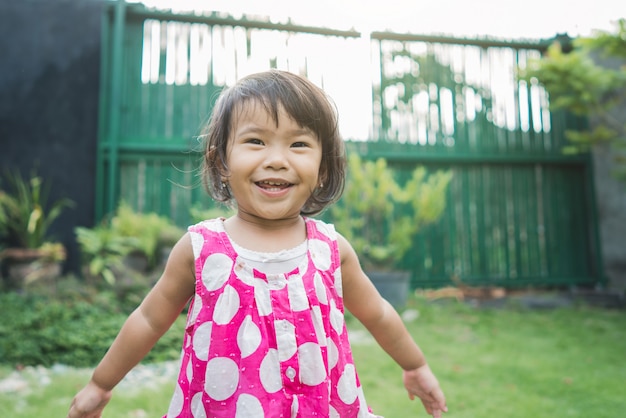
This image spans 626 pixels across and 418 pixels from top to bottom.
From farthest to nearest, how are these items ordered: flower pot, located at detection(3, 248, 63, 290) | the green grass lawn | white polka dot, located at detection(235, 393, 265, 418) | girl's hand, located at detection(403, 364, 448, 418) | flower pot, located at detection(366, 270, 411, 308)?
1. flower pot, located at detection(366, 270, 411, 308)
2. flower pot, located at detection(3, 248, 63, 290)
3. the green grass lawn
4. girl's hand, located at detection(403, 364, 448, 418)
5. white polka dot, located at detection(235, 393, 265, 418)

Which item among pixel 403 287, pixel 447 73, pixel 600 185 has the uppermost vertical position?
pixel 447 73

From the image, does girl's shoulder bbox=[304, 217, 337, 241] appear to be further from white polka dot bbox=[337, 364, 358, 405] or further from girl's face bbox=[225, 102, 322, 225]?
white polka dot bbox=[337, 364, 358, 405]

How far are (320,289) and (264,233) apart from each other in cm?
20

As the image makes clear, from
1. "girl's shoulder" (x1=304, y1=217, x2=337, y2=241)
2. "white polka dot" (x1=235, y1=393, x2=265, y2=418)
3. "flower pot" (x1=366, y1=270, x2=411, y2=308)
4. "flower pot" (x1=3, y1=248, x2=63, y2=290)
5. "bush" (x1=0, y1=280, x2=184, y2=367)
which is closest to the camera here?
"white polka dot" (x1=235, y1=393, x2=265, y2=418)

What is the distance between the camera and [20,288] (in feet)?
14.7

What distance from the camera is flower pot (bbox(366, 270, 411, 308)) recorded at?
493 centimetres

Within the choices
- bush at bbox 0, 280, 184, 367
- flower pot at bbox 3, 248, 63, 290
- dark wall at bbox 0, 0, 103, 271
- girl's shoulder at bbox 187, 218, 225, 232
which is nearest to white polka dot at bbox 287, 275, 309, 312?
girl's shoulder at bbox 187, 218, 225, 232

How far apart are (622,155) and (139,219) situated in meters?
5.59

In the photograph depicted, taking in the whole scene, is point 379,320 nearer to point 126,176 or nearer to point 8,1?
point 126,176

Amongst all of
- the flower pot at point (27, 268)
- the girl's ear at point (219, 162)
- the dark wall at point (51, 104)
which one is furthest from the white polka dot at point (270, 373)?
the dark wall at point (51, 104)

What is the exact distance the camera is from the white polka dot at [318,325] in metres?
1.15

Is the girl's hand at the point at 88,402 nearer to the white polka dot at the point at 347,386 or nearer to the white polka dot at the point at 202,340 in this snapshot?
the white polka dot at the point at 202,340

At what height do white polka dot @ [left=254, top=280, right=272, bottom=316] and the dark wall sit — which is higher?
the dark wall

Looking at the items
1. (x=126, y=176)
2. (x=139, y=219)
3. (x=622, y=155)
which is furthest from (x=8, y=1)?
(x=622, y=155)
